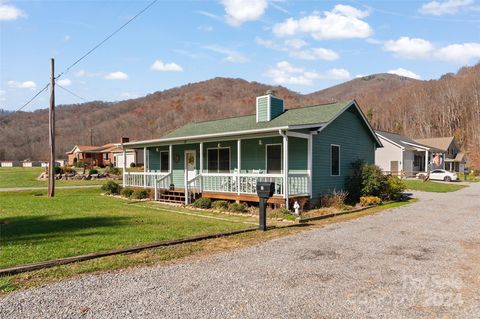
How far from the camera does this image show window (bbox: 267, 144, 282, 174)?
16047mm

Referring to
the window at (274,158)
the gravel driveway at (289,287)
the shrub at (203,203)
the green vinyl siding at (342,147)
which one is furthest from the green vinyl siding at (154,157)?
the gravel driveway at (289,287)

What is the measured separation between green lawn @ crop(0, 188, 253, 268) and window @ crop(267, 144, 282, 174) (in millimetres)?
3983

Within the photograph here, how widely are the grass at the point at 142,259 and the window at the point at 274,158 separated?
19.8 feet

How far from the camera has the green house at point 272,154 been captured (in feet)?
48.3

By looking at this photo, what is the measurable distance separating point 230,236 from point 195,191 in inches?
318

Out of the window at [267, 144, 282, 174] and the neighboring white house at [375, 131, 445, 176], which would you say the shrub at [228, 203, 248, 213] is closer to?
the window at [267, 144, 282, 174]

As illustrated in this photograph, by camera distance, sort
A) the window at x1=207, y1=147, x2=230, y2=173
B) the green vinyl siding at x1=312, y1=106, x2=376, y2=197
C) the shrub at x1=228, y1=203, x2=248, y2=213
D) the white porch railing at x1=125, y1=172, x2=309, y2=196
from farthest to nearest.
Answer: the window at x1=207, y1=147, x2=230, y2=173 → the green vinyl siding at x1=312, y1=106, x2=376, y2=197 → the white porch railing at x1=125, y1=172, x2=309, y2=196 → the shrub at x1=228, y1=203, x2=248, y2=213

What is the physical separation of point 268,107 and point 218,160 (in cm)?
369

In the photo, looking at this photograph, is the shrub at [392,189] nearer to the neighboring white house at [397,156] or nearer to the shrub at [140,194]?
the shrub at [140,194]

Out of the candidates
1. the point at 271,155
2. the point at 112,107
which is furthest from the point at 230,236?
the point at 112,107

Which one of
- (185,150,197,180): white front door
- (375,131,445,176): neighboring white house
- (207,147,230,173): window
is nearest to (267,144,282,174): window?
(207,147,230,173): window

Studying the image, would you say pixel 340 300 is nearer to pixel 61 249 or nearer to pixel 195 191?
pixel 61 249

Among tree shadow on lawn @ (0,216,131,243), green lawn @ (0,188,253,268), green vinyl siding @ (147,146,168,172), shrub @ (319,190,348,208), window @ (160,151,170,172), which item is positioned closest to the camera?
green lawn @ (0,188,253,268)

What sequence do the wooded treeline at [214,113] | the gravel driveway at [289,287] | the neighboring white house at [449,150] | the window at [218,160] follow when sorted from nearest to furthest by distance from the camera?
1. the gravel driveway at [289,287]
2. the window at [218,160]
3. the neighboring white house at [449,150]
4. the wooded treeline at [214,113]
